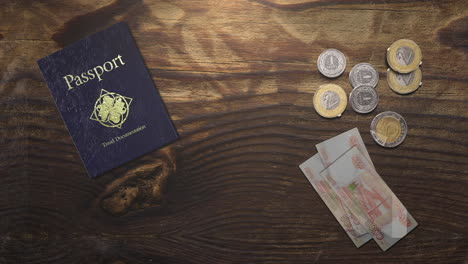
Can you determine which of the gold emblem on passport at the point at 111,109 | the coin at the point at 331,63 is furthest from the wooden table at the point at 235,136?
the gold emblem on passport at the point at 111,109

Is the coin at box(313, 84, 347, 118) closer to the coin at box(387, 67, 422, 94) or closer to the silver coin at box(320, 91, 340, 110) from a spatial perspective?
the silver coin at box(320, 91, 340, 110)

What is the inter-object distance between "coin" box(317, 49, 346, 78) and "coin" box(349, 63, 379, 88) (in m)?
0.04

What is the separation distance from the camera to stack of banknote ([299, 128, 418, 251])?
1.35 metres

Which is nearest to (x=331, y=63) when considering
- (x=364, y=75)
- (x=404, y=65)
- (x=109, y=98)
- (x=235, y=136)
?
(x=364, y=75)

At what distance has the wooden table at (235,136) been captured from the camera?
4.46 feet

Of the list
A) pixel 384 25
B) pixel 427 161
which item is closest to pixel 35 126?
pixel 384 25

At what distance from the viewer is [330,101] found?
1344 mm

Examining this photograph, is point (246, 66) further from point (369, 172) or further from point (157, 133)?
point (369, 172)

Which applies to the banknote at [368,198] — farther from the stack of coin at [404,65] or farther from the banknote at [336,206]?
the stack of coin at [404,65]

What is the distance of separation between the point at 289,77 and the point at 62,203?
86cm

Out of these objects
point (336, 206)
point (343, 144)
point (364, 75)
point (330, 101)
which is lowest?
point (336, 206)

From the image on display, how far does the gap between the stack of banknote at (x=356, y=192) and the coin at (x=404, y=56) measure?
246 mm

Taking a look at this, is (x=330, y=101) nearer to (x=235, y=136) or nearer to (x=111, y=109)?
(x=235, y=136)

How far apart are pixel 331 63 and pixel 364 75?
0.37ft
